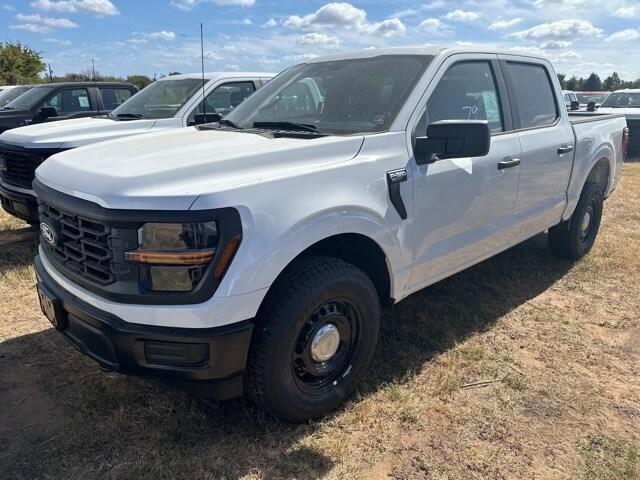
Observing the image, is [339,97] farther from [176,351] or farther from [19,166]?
[19,166]

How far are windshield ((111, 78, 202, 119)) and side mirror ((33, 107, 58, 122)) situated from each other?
241 centimetres

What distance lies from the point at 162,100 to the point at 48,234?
4429 millimetres

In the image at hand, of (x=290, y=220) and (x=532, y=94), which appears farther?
(x=532, y=94)

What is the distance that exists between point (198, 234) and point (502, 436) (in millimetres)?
1818

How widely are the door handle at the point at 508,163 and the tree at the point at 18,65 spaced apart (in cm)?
3278

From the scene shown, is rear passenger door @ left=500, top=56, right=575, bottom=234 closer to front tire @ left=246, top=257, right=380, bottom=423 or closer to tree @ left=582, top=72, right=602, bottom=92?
front tire @ left=246, top=257, right=380, bottom=423

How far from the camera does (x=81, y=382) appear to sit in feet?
10.5

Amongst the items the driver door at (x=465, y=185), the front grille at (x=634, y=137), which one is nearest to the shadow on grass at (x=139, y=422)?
the driver door at (x=465, y=185)

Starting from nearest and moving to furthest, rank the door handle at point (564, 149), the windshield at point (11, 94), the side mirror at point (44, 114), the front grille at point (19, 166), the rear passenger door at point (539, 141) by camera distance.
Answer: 1. the rear passenger door at point (539, 141)
2. the door handle at point (564, 149)
3. the front grille at point (19, 166)
4. the side mirror at point (44, 114)
5. the windshield at point (11, 94)

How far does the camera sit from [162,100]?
6.80 m

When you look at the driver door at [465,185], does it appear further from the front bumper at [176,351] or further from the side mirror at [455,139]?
the front bumper at [176,351]

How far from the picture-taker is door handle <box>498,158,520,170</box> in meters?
3.67

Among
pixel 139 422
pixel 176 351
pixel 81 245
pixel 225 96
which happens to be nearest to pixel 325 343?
pixel 176 351

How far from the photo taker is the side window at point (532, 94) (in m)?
4.12
